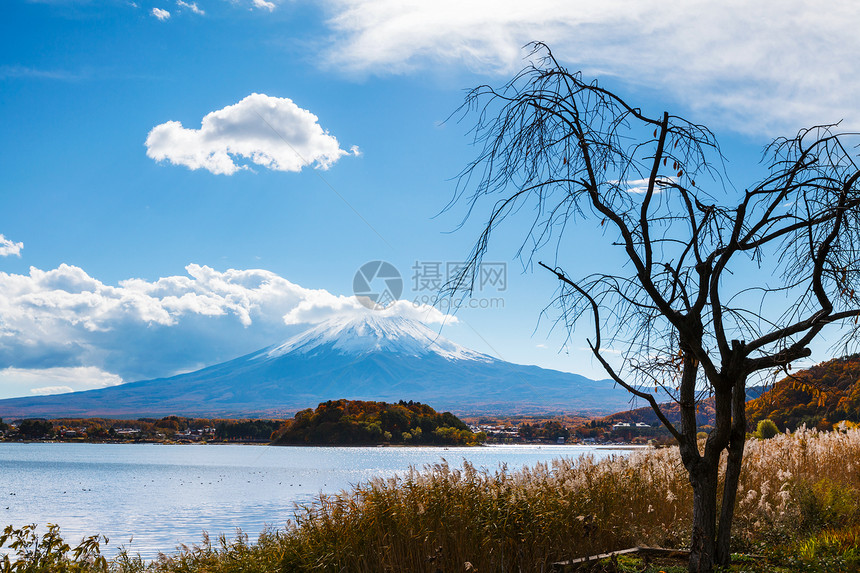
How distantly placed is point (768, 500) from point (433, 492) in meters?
4.55

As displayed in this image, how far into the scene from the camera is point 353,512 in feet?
19.3

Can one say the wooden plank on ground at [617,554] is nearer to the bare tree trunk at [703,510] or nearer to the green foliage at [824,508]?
the bare tree trunk at [703,510]

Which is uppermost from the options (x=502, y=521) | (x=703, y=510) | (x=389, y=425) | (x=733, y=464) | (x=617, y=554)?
(x=733, y=464)

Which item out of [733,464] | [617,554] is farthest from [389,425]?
[733,464]

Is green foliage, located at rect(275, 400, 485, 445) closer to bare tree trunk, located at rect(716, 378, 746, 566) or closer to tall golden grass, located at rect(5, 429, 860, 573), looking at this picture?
tall golden grass, located at rect(5, 429, 860, 573)

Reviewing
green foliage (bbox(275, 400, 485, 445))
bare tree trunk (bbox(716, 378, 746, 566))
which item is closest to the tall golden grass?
bare tree trunk (bbox(716, 378, 746, 566))

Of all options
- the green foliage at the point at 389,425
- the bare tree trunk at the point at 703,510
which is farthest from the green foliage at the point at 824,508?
the green foliage at the point at 389,425

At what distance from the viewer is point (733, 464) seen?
5379mm

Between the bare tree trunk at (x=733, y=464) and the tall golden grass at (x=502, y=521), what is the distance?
111 centimetres

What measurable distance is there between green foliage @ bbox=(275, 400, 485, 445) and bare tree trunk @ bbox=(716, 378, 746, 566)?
63.9 m

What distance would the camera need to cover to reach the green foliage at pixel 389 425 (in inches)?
2714

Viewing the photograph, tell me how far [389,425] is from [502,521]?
6496cm

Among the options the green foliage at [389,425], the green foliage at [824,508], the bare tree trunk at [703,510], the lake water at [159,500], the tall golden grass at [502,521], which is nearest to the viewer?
the bare tree trunk at [703,510]

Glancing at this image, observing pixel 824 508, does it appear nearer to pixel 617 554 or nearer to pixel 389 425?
pixel 617 554
